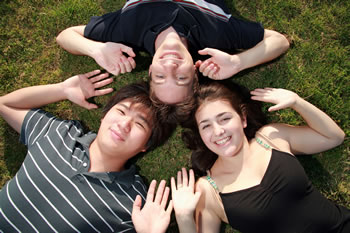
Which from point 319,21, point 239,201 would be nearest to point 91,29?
point 239,201

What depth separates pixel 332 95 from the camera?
134 inches

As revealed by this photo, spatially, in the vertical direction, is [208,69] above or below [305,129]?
above

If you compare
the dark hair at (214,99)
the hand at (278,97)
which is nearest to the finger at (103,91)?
the dark hair at (214,99)

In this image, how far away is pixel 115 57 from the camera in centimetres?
330

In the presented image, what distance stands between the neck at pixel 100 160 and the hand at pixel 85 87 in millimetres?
637

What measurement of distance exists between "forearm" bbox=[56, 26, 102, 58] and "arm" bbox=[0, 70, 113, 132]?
329 millimetres

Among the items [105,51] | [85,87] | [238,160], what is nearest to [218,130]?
[238,160]

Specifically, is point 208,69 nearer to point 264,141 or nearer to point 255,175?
point 264,141

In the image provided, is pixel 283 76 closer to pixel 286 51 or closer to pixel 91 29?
pixel 286 51

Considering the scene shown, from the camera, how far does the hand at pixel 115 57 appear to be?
326 cm

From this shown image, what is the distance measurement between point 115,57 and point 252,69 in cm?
179

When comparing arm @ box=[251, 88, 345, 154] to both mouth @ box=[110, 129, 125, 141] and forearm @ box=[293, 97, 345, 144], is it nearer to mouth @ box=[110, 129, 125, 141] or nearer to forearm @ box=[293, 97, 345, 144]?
forearm @ box=[293, 97, 345, 144]

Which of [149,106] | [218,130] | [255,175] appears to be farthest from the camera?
[149,106]

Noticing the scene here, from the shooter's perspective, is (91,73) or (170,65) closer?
(170,65)
